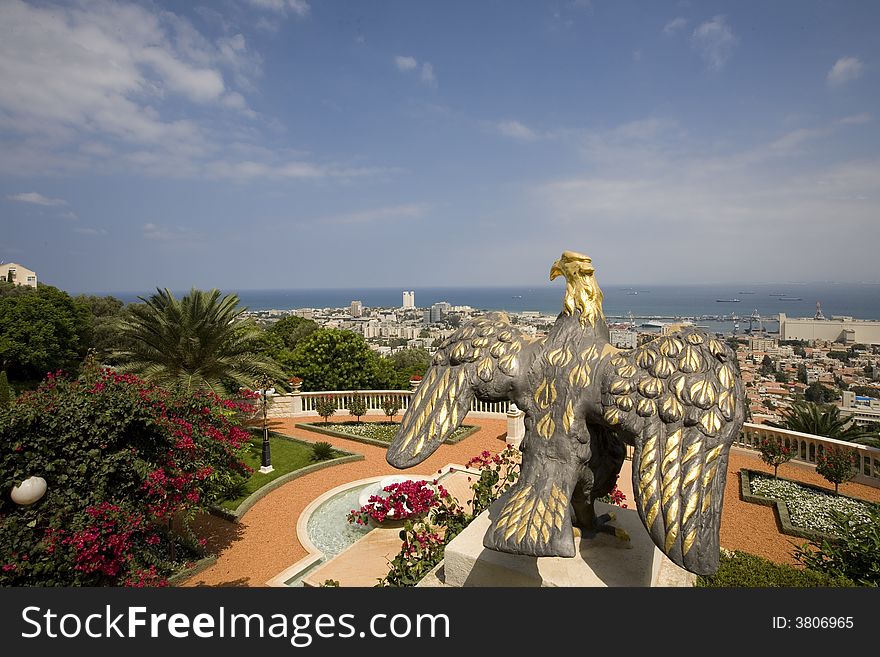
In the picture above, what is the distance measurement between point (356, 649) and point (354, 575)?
3.67m

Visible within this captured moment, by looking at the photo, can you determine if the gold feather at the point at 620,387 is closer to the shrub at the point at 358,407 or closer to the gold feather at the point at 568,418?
the gold feather at the point at 568,418

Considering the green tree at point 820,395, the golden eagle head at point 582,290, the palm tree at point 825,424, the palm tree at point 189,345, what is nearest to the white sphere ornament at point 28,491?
the golden eagle head at point 582,290

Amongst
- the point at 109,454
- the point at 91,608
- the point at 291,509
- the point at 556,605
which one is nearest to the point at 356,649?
the point at 556,605

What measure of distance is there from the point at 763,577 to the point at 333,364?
1453 cm

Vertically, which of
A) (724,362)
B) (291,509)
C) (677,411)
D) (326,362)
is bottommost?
(291,509)

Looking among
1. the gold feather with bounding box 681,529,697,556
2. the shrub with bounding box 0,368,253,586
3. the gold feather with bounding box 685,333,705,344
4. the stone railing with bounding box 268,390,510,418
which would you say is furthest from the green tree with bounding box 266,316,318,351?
the gold feather with bounding box 681,529,697,556

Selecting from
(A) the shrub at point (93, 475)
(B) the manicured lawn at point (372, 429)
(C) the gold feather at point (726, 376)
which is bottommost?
(B) the manicured lawn at point (372, 429)

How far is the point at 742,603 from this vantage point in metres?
3.25

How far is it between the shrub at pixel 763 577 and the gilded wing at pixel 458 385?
3.64 meters

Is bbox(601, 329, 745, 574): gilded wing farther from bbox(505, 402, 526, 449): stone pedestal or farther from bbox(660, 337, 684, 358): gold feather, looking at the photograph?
bbox(505, 402, 526, 449): stone pedestal

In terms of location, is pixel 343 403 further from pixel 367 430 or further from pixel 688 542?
pixel 688 542

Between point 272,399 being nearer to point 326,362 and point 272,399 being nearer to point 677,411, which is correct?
point 326,362

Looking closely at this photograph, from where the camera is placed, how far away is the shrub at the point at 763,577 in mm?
5234

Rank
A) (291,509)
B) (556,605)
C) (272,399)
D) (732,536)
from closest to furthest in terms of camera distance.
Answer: (556,605) < (732,536) < (291,509) < (272,399)
